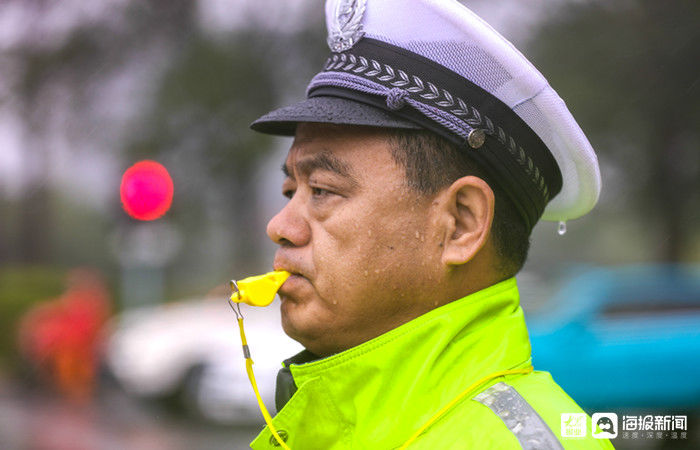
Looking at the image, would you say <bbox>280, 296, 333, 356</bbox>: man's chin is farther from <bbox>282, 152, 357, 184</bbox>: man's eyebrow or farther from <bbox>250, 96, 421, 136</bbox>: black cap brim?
<bbox>250, 96, 421, 136</bbox>: black cap brim

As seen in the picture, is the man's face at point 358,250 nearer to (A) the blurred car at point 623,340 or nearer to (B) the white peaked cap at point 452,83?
(B) the white peaked cap at point 452,83

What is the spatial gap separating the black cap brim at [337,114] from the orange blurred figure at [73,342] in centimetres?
1180

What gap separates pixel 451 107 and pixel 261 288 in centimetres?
55

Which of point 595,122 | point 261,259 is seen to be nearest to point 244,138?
point 261,259

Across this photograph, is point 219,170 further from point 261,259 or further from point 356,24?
point 356,24

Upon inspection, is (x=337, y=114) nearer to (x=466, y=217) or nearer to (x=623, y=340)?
(x=466, y=217)

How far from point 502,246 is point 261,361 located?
24.8ft

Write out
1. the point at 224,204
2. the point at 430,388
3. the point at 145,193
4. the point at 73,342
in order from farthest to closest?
the point at 224,204 → the point at 73,342 → the point at 145,193 → the point at 430,388

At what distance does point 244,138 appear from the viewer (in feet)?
50.0

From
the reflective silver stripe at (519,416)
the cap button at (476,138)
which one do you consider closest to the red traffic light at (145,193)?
the cap button at (476,138)

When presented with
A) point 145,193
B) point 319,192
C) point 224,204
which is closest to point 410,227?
point 319,192

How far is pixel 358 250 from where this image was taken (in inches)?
66.7

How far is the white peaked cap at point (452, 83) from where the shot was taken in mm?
1694

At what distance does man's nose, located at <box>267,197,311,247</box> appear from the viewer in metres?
1.75
